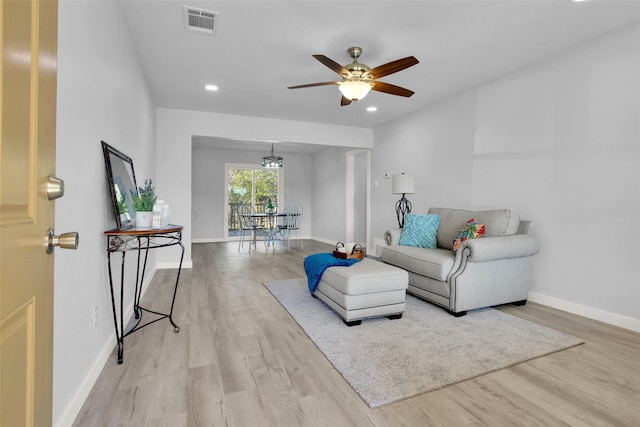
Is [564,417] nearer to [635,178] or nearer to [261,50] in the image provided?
[635,178]

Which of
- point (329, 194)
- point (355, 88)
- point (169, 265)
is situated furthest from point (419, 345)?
point (329, 194)

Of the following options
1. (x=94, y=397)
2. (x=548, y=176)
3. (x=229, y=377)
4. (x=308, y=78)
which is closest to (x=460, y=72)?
(x=548, y=176)

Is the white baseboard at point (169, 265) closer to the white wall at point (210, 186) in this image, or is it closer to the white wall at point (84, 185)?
the white wall at point (84, 185)

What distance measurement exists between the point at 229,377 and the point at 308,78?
3.18 metres

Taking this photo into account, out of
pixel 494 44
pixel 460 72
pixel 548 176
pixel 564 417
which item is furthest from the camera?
pixel 460 72

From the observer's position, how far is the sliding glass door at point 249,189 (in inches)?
336

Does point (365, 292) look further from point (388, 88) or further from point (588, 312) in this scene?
point (588, 312)

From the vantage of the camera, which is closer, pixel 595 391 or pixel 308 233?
pixel 595 391

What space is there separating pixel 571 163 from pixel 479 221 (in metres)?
0.96

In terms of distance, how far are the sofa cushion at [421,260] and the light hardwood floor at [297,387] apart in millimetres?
960

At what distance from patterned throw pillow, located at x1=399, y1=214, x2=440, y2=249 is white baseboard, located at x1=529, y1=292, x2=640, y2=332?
3.73 feet

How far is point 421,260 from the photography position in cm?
316

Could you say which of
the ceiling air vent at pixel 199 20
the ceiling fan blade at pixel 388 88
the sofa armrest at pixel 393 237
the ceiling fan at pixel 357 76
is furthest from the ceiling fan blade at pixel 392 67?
the sofa armrest at pixel 393 237

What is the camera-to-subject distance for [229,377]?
6.05 ft
